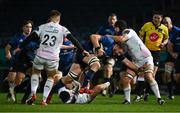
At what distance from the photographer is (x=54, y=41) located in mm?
13742

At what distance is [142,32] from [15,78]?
3231mm

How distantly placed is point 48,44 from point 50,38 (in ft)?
0.41

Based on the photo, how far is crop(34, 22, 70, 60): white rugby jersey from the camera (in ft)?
45.0

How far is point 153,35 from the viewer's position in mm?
16828

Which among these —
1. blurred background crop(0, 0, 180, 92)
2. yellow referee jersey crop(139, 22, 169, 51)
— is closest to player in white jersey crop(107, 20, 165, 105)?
yellow referee jersey crop(139, 22, 169, 51)

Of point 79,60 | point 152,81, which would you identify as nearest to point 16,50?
point 79,60

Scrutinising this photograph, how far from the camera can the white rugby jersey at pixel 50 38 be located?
45.0 feet

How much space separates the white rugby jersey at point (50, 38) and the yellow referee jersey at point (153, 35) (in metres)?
3.52

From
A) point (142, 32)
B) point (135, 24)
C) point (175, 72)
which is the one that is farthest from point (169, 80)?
point (135, 24)

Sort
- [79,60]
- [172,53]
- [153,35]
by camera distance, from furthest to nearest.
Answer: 1. [172,53]
2. [153,35]
3. [79,60]

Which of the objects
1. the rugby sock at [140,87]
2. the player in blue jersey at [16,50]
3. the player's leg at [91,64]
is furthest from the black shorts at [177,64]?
the player in blue jersey at [16,50]

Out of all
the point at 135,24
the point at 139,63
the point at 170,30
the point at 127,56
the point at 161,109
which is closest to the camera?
the point at 161,109

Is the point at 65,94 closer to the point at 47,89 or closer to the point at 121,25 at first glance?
the point at 47,89

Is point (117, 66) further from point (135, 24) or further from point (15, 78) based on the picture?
point (15, 78)
